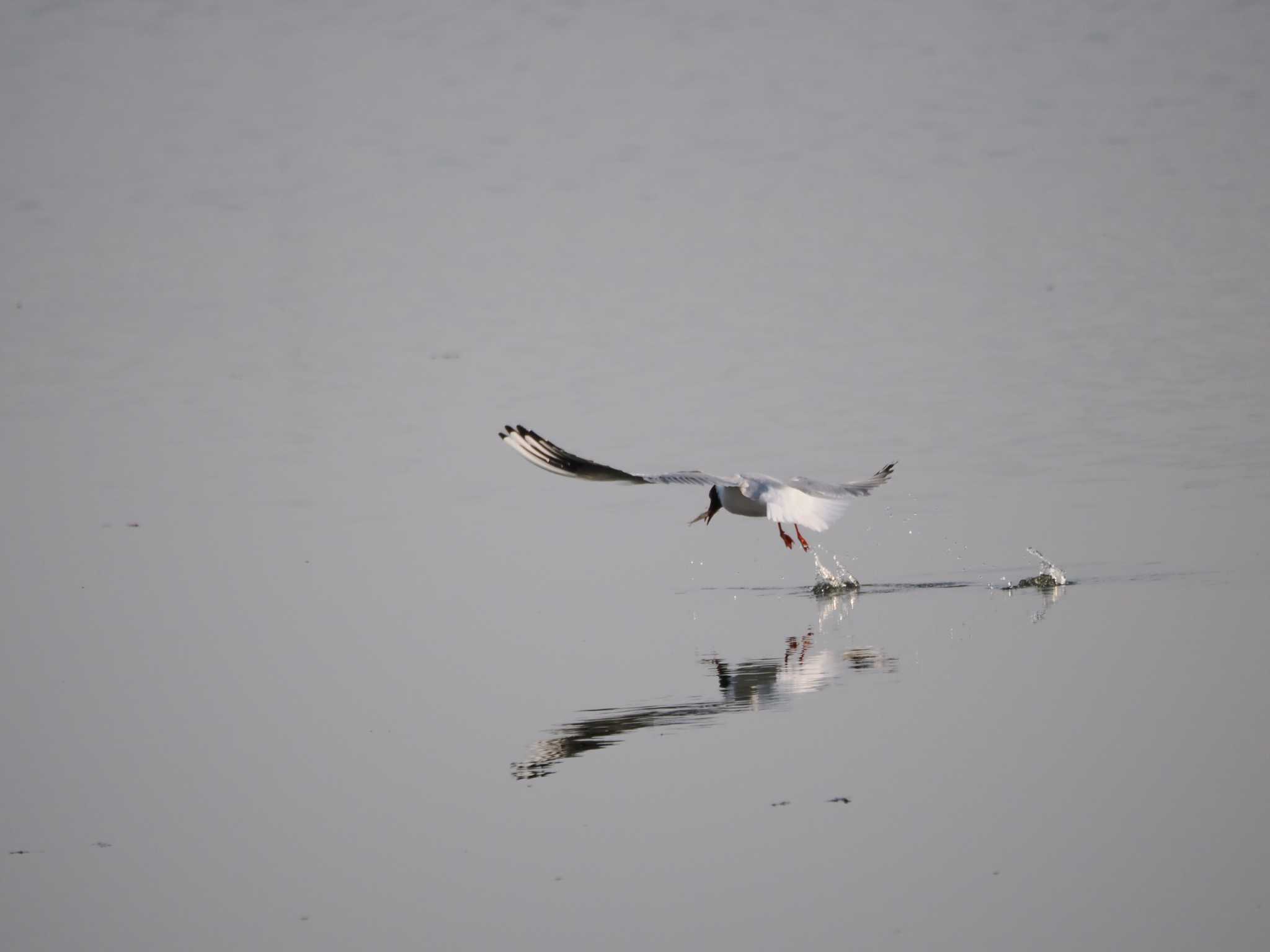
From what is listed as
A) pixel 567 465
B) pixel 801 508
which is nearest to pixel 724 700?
pixel 801 508

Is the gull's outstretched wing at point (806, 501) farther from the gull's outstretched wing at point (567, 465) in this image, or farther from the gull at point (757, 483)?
the gull's outstretched wing at point (567, 465)

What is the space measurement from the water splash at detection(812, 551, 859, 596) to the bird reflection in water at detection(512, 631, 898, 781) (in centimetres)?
155

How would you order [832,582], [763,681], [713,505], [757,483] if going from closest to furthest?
1. [763,681]
2. [757,483]
3. [832,582]
4. [713,505]

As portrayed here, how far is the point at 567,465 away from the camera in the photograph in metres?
10.5

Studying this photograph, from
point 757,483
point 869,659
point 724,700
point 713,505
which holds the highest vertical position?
point 713,505

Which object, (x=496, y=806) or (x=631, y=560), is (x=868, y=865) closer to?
(x=496, y=806)

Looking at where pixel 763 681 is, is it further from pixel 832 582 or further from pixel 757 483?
pixel 832 582

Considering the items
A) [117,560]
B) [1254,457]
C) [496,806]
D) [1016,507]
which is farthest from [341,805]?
[1254,457]

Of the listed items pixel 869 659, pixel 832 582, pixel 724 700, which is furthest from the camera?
pixel 832 582

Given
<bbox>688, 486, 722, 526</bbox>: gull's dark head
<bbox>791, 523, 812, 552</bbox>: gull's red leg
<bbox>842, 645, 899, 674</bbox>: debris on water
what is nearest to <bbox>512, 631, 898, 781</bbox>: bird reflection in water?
<bbox>842, 645, 899, 674</bbox>: debris on water

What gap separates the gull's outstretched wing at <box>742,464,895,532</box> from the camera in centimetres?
969

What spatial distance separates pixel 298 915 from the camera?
546 cm

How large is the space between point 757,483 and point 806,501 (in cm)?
33

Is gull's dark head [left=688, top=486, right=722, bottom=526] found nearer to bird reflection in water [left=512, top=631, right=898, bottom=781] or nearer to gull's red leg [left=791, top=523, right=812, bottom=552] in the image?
gull's red leg [left=791, top=523, right=812, bottom=552]
